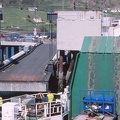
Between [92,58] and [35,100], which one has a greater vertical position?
[92,58]

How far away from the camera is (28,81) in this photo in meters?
16.5

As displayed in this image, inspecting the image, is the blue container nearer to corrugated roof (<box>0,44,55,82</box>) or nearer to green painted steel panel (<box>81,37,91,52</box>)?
green painted steel panel (<box>81,37,91,52</box>)

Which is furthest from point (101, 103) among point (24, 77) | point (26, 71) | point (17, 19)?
point (17, 19)

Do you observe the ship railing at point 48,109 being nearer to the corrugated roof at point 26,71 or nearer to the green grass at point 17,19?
the corrugated roof at point 26,71

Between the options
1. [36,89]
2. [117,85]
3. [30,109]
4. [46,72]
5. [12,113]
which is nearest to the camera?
[12,113]

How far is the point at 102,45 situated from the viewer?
13.9 metres

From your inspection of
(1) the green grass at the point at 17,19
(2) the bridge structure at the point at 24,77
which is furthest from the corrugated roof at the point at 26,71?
(1) the green grass at the point at 17,19

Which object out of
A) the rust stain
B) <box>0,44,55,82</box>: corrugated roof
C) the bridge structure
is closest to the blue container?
the bridge structure

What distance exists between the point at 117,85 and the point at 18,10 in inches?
2758

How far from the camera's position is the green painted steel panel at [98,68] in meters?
13.6

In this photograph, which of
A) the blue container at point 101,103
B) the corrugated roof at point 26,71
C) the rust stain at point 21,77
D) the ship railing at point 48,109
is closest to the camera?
the ship railing at point 48,109

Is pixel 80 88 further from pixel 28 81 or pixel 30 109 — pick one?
pixel 28 81

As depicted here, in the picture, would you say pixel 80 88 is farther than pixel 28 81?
No

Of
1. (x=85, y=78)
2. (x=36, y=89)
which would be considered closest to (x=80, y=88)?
(x=85, y=78)
